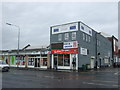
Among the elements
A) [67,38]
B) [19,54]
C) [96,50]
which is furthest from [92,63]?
[19,54]

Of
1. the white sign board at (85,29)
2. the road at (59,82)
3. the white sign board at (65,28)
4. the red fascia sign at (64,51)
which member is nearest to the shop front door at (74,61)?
the red fascia sign at (64,51)

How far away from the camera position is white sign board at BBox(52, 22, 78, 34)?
94.1ft

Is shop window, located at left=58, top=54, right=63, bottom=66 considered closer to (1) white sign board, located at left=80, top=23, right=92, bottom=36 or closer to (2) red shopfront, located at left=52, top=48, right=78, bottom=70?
(2) red shopfront, located at left=52, top=48, right=78, bottom=70

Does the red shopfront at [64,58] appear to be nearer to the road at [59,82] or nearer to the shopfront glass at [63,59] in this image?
the shopfront glass at [63,59]

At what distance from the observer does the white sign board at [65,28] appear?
28.7 metres

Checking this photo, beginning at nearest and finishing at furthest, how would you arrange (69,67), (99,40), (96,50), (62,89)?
(62,89), (69,67), (96,50), (99,40)

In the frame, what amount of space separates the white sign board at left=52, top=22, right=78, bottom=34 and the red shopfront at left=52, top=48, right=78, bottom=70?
157 inches

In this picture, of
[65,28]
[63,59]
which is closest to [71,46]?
[63,59]

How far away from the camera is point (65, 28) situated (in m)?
30.0

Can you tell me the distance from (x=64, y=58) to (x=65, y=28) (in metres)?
6.02

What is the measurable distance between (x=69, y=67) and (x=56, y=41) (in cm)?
624

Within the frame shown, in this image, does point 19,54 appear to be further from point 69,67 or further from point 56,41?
point 69,67

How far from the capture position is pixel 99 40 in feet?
130

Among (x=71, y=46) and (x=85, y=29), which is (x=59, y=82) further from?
(x=85, y=29)
